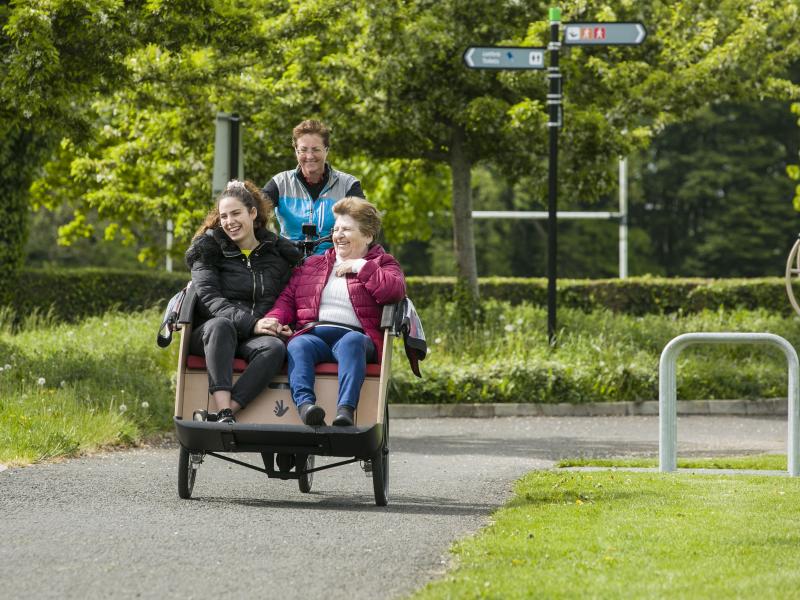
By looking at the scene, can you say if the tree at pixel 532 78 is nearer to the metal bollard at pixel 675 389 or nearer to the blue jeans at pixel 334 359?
the metal bollard at pixel 675 389

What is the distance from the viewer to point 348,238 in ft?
25.0

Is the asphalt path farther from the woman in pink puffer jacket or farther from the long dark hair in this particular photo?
the long dark hair

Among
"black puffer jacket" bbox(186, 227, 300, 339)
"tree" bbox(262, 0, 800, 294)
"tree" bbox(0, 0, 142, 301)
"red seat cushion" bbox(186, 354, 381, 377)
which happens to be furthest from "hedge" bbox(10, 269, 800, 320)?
"red seat cushion" bbox(186, 354, 381, 377)

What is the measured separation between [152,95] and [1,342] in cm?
646

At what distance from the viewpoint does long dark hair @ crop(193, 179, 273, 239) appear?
25.5ft

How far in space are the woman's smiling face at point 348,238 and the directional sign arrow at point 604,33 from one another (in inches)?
319

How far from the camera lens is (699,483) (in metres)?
8.28

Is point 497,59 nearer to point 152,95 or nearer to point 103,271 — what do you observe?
point 152,95

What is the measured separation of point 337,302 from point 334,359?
1.14 feet

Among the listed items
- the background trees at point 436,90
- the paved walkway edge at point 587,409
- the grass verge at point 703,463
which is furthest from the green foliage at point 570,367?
the grass verge at point 703,463

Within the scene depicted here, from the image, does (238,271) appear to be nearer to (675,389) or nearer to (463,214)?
(675,389)

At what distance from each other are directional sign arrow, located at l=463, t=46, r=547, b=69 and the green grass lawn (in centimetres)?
808

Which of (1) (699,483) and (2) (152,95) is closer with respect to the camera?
(1) (699,483)

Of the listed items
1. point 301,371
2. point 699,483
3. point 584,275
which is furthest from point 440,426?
point 584,275
